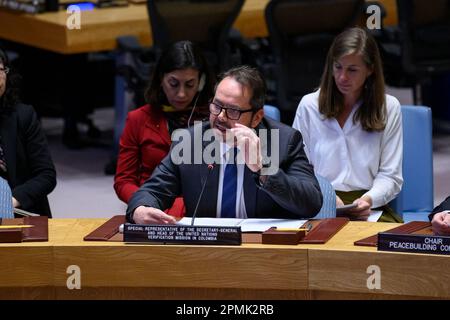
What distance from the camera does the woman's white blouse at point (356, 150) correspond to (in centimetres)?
474

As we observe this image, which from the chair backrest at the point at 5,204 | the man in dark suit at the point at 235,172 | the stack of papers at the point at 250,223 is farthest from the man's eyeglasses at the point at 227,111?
the chair backrest at the point at 5,204

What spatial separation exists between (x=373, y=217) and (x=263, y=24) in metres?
3.63

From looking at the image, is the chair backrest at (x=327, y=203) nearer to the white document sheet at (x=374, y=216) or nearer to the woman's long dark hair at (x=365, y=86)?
the white document sheet at (x=374, y=216)

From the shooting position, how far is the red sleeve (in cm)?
487

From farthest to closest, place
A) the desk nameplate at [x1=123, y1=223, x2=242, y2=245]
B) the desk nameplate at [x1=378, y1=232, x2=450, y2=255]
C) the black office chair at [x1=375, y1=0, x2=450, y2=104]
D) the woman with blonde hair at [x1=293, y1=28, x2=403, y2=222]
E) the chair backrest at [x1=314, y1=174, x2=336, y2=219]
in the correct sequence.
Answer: the black office chair at [x1=375, y1=0, x2=450, y2=104] < the woman with blonde hair at [x1=293, y1=28, x2=403, y2=222] < the chair backrest at [x1=314, y1=174, x2=336, y2=219] < the desk nameplate at [x1=123, y1=223, x2=242, y2=245] < the desk nameplate at [x1=378, y1=232, x2=450, y2=255]

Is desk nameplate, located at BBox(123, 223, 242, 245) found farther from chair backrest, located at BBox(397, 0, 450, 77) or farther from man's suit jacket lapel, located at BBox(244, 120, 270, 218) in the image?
chair backrest, located at BBox(397, 0, 450, 77)

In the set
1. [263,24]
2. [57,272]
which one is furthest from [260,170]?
[263,24]

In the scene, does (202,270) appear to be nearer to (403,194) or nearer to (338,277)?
(338,277)

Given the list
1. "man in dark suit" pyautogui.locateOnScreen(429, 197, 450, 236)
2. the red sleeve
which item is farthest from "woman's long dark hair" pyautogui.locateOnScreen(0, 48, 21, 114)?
"man in dark suit" pyautogui.locateOnScreen(429, 197, 450, 236)

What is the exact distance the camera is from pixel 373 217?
A: 179 inches

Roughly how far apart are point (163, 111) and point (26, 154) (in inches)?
23.2

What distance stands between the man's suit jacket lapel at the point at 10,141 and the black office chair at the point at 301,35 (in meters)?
2.52

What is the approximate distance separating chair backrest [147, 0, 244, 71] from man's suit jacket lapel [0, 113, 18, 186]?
2296mm

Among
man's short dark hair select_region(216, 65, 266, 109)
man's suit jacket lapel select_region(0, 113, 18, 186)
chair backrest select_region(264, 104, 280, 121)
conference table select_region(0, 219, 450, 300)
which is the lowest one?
conference table select_region(0, 219, 450, 300)
